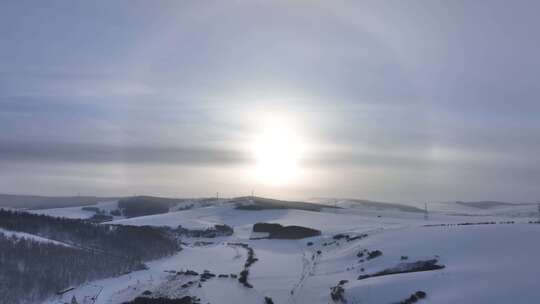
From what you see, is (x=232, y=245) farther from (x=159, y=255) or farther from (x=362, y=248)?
(x=362, y=248)

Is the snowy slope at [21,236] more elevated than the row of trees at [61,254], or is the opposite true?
the snowy slope at [21,236]

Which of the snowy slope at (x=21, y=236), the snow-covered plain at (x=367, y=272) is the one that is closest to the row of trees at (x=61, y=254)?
the snowy slope at (x=21, y=236)

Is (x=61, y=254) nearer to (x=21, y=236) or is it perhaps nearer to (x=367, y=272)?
(x=21, y=236)

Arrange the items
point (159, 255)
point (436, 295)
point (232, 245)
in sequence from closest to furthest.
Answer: point (436, 295), point (159, 255), point (232, 245)

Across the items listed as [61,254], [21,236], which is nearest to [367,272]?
[61,254]

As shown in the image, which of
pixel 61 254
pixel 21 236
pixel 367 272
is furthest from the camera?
pixel 21 236

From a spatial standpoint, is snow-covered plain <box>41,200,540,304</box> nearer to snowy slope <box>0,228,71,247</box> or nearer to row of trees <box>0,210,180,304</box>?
row of trees <box>0,210,180,304</box>

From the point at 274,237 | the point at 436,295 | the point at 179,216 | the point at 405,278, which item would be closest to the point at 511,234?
the point at 405,278

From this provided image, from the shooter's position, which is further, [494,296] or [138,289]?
[138,289]

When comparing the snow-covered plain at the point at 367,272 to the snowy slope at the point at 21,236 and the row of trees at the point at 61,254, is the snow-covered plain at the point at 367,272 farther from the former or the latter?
the snowy slope at the point at 21,236

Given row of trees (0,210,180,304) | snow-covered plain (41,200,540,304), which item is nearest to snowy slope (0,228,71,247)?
row of trees (0,210,180,304)

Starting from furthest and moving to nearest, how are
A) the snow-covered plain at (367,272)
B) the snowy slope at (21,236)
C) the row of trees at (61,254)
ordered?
the snowy slope at (21,236) < the row of trees at (61,254) < the snow-covered plain at (367,272)
